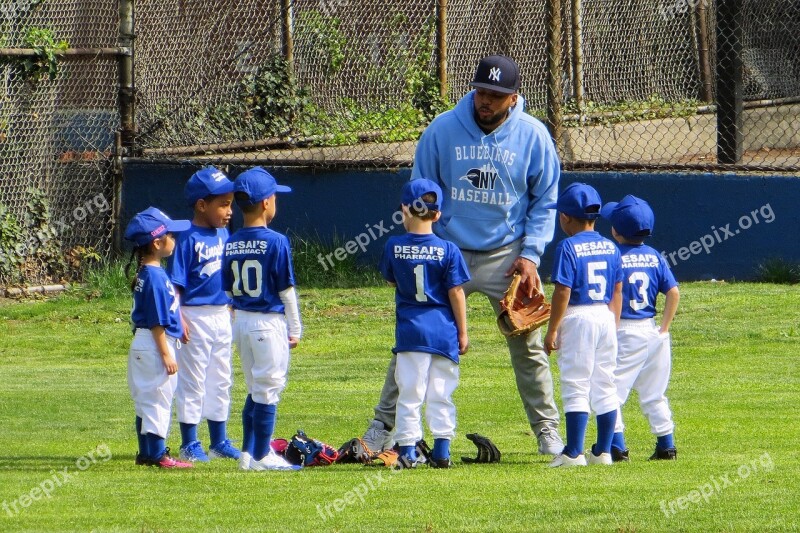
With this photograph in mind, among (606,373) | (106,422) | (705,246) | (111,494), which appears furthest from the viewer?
(705,246)

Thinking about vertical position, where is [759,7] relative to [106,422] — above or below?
above

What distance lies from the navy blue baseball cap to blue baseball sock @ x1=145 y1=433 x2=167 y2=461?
2.45 meters

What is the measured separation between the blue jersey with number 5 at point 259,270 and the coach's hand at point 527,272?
4.01ft

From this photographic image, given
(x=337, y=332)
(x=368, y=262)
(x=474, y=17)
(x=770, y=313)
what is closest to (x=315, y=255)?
(x=368, y=262)

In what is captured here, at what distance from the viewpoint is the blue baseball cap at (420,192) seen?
6.08 metres

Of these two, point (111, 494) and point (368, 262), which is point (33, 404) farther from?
point (368, 262)

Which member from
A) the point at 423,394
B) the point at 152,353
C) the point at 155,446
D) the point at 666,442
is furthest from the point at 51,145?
the point at 666,442

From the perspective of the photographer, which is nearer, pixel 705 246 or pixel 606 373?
pixel 606 373

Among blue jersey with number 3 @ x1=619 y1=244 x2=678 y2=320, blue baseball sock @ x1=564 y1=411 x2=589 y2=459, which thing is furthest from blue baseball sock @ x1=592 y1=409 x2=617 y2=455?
blue jersey with number 3 @ x1=619 y1=244 x2=678 y2=320

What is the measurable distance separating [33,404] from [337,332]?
10.5 feet

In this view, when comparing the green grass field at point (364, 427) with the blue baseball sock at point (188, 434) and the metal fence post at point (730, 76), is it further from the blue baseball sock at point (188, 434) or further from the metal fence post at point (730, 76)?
the metal fence post at point (730, 76)

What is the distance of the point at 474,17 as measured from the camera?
12.8 metres

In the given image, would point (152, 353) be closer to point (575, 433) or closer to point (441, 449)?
point (441, 449)

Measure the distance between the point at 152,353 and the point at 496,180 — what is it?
6.59ft
